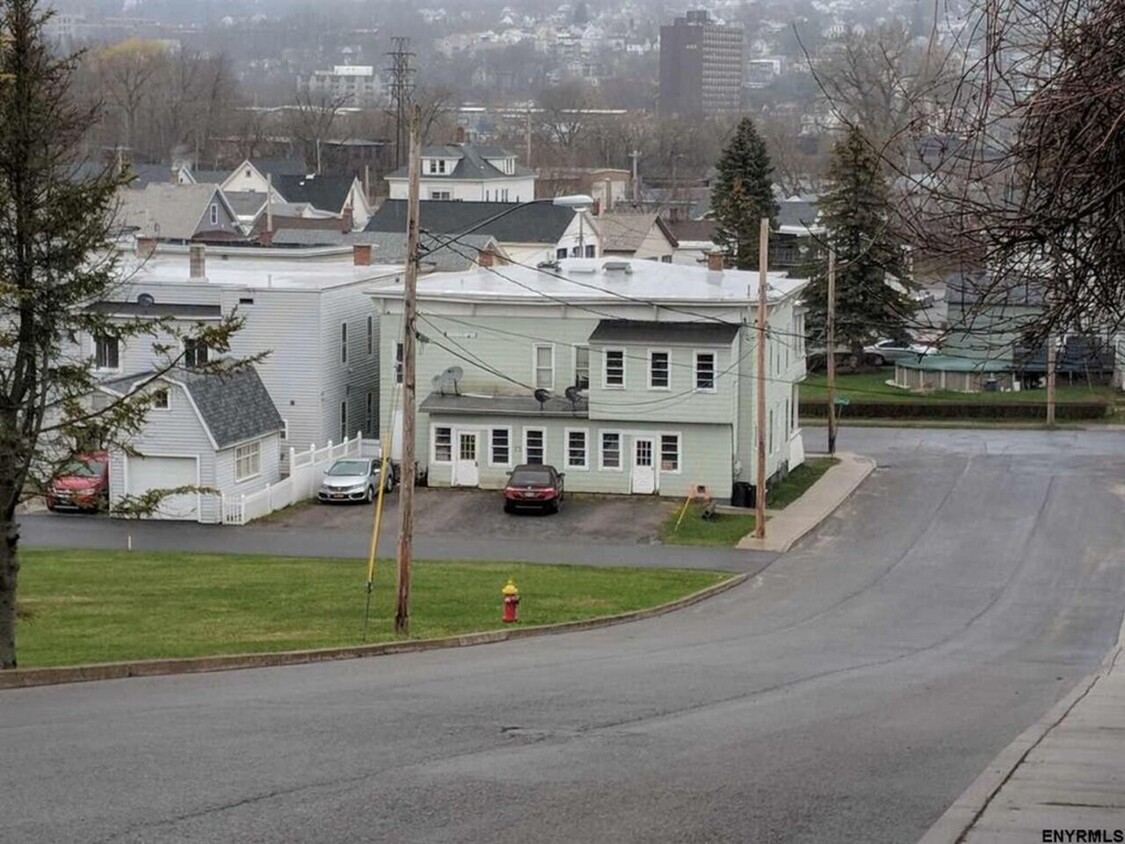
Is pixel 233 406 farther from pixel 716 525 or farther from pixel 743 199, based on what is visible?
pixel 743 199

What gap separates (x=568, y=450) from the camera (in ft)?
158

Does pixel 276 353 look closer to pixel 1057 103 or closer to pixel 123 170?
pixel 123 170

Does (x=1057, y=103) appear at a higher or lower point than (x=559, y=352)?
higher

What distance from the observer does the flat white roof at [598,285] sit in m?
49.2

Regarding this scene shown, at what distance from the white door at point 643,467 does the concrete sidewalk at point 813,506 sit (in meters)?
3.12

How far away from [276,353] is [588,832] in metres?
37.1

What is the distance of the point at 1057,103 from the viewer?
36.4 ft

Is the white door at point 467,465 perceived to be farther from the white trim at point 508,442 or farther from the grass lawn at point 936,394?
the grass lawn at point 936,394

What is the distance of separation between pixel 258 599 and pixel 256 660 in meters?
8.31

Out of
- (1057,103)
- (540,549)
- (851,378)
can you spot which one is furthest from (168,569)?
(851,378)

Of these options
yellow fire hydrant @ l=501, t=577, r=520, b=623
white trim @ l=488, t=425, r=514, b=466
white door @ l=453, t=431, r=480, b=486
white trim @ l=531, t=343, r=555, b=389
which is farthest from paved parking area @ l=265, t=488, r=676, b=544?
yellow fire hydrant @ l=501, t=577, r=520, b=623

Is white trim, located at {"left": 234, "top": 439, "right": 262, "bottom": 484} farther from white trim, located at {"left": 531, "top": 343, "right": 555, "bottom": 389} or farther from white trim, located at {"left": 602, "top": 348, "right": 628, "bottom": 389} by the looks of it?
white trim, located at {"left": 602, "top": 348, "right": 628, "bottom": 389}

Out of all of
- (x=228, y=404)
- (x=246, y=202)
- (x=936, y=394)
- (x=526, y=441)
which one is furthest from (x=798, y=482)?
(x=246, y=202)

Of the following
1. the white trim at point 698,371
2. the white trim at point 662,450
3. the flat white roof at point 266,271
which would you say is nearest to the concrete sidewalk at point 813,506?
the white trim at point 662,450
